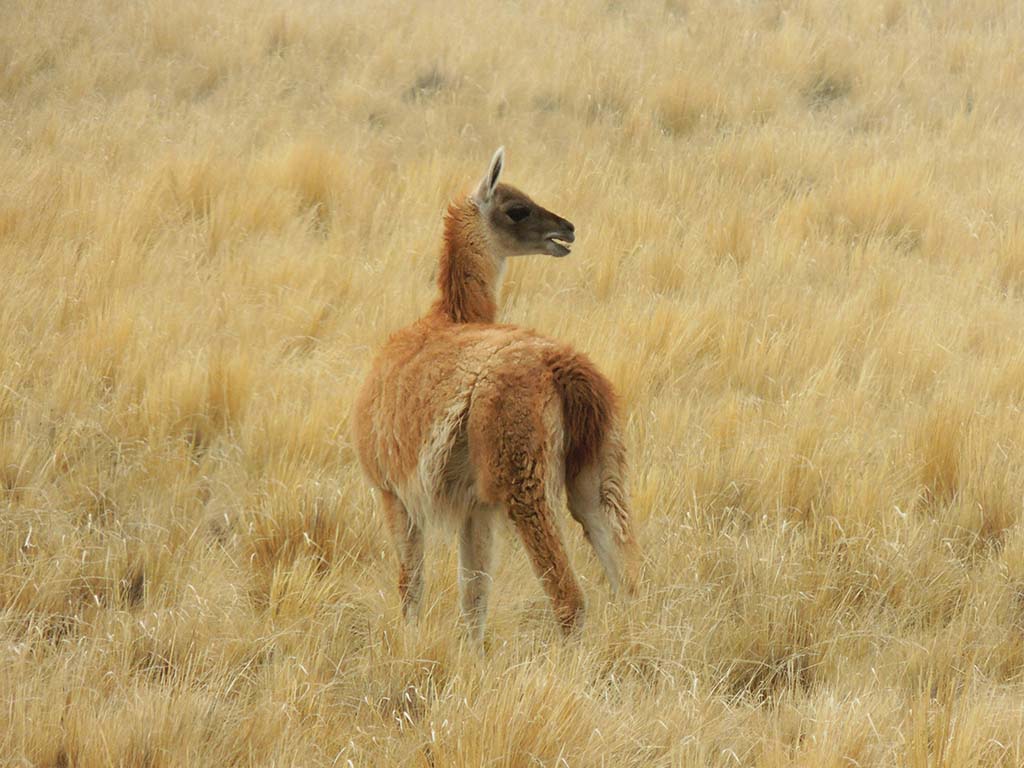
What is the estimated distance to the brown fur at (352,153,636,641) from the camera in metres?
3.88

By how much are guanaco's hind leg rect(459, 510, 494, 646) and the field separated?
97mm

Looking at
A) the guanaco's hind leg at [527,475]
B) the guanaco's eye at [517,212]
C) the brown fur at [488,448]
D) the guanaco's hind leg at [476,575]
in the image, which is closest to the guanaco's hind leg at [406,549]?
the brown fur at [488,448]

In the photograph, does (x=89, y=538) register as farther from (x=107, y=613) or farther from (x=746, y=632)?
(x=746, y=632)

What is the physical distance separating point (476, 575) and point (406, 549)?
32cm

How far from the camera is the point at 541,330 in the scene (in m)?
6.95

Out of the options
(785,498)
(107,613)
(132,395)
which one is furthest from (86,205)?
(785,498)

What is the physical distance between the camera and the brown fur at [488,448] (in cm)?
388

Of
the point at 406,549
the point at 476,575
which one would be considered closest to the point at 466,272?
the point at 406,549

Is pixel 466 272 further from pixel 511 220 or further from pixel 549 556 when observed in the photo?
pixel 549 556

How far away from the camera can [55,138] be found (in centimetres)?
936

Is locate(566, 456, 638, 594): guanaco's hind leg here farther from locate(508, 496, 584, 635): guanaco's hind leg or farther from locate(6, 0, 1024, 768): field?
locate(508, 496, 584, 635): guanaco's hind leg

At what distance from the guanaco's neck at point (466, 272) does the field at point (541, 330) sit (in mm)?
944

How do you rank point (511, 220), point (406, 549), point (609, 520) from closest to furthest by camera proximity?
1. point (609, 520)
2. point (406, 549)
3. point (511, 220)

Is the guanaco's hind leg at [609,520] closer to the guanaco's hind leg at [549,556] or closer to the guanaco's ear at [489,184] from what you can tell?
the guanaco's hind leg at [549,556]
